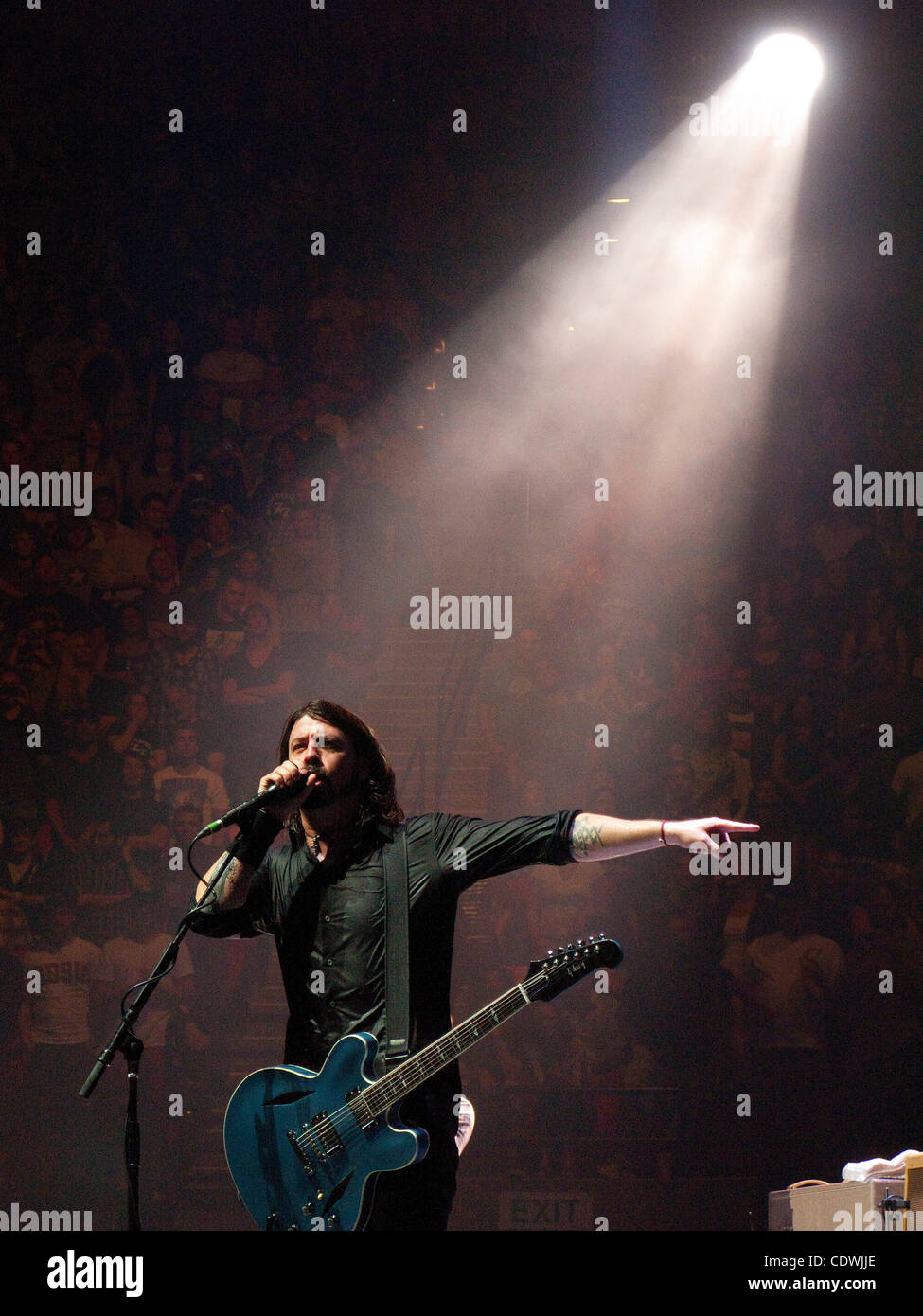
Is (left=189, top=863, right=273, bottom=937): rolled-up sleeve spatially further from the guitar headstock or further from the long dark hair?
the guitar headstock

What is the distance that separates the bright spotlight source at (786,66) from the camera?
251 inches

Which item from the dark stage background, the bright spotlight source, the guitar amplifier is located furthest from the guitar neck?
the bright spotlight source

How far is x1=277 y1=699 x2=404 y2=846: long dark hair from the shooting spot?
3514 millimetres

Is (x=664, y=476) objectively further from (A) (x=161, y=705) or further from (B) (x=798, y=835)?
(A) (x=161, y=705)

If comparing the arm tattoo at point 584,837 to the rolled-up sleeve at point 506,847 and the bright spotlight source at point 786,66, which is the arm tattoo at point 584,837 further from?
the bright spotlight source at point 786,66

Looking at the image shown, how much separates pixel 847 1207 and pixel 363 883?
1.57m

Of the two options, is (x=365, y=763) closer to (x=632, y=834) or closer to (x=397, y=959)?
(x=397, y=959)

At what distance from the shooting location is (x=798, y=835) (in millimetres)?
6312

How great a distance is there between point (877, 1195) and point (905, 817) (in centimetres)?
336

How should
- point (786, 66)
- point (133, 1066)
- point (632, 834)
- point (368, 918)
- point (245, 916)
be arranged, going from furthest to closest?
1. point (786, 66)
2. point (245, 916)
3. point (368, 918)
4. point (632, 834)
5. point (133, 1066)

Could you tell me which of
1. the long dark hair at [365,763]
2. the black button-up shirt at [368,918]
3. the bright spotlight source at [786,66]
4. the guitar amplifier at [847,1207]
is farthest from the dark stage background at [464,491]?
the black button-up shirt at [368,918]

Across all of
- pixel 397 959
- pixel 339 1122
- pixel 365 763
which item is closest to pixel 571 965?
pixel 397 959

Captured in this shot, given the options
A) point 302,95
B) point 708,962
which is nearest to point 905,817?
point 708,962

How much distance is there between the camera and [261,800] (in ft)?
10.5
